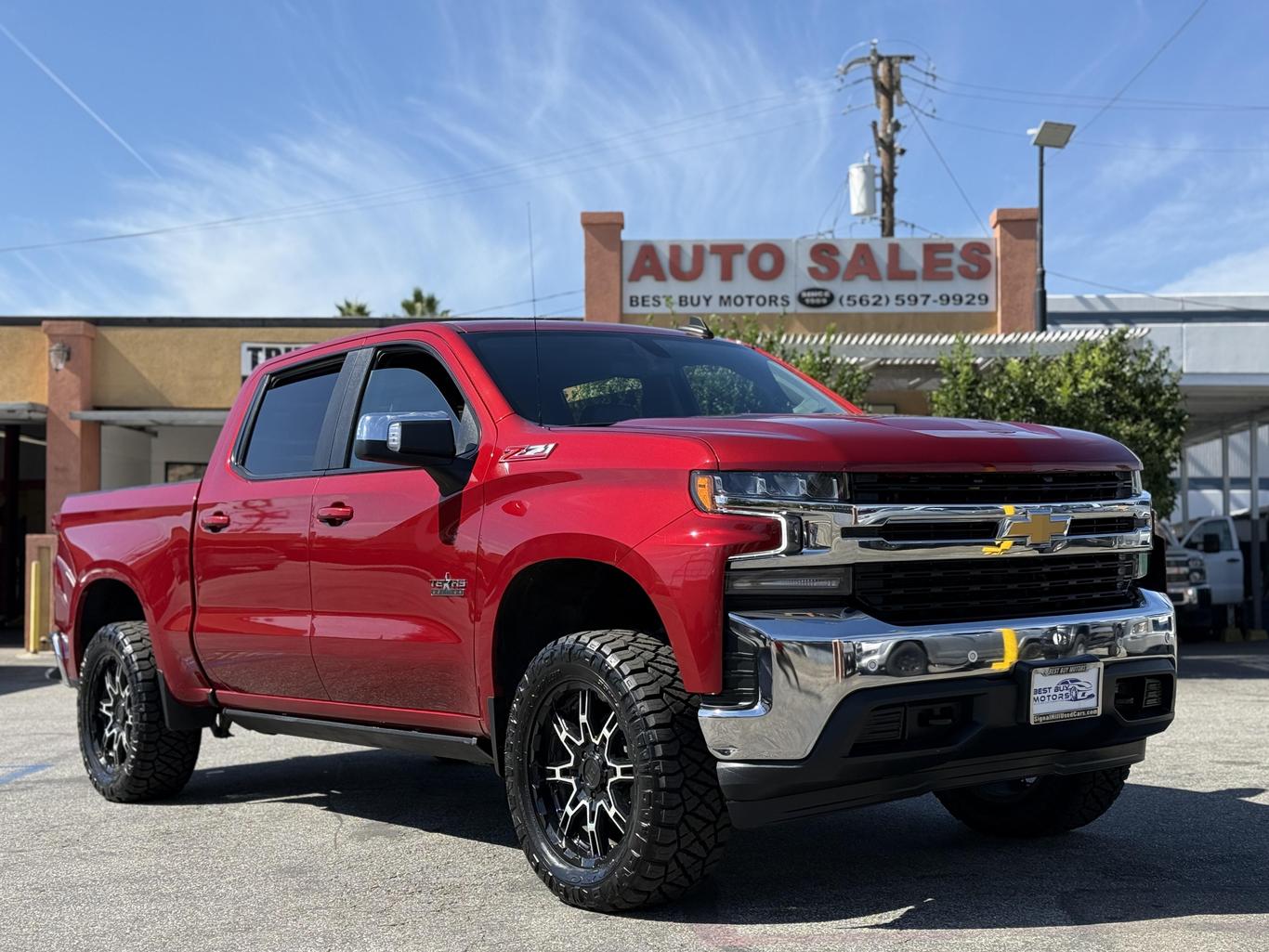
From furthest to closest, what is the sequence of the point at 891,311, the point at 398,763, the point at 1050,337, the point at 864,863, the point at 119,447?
the point at 119,447 → the point at 891,311 → the point at 1050,337 → the point at 398,763 → the point at 864,863

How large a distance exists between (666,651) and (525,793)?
75 cm

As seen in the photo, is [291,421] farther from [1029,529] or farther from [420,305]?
[420,305]

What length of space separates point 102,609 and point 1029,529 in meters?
5.07

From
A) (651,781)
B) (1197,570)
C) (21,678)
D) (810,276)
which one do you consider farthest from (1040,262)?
(651,781)

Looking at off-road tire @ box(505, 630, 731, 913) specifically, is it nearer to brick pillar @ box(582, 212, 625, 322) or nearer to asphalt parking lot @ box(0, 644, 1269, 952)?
asphalt parking lot @ box(0, 644, 1269, 952)

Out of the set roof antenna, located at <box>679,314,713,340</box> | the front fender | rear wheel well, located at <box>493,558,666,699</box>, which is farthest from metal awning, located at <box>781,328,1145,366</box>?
the front fender

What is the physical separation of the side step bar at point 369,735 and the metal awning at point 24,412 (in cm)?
1685

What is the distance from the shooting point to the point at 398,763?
791cm

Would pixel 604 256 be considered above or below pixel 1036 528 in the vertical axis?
above

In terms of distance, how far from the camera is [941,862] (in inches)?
200

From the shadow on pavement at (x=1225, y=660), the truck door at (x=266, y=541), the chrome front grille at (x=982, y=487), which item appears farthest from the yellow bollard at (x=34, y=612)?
the chrome front grille at (x=982, y=487)

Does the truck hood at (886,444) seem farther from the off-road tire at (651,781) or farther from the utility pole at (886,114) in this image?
the utility pole at (886,114)

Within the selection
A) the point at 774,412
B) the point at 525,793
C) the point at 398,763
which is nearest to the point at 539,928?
the point at 525,793

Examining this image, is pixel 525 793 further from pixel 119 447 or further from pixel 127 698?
pixel 119 447
